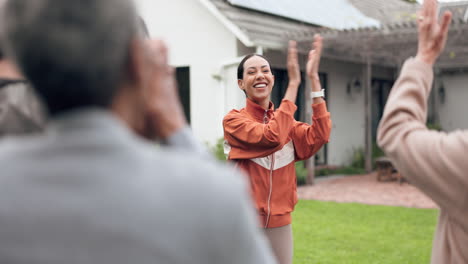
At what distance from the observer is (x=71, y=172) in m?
0.94

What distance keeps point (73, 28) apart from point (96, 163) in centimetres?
24

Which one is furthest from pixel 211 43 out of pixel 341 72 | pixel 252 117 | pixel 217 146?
pixel 252 117

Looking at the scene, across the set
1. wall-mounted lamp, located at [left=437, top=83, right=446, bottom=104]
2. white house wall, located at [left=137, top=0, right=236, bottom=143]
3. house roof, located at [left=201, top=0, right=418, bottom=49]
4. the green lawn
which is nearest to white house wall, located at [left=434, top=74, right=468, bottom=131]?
wall-mounted lamp, located at [left=437, top=83, right=446, bottom=104]

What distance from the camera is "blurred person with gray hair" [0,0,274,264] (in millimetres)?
930

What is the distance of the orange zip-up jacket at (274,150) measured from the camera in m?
3.40

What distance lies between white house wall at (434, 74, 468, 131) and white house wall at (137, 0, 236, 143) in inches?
374

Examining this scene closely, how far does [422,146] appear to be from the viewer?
156cm

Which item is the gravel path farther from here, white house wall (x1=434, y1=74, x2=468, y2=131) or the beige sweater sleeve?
the beige sweater sleeve

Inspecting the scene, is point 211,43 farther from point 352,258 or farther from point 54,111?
Answer: point 54,111

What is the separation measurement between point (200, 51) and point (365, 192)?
4572mm

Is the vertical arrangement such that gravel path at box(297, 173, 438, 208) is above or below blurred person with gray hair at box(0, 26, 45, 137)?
below

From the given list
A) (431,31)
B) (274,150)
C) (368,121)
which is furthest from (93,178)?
(368,121)

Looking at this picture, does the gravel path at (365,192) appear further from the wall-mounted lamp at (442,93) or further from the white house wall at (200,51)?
the wall-mounted lamp at (442,93)

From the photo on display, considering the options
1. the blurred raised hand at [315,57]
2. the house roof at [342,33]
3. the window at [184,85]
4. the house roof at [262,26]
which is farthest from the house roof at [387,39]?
the blurred raised hand at [315,57]
